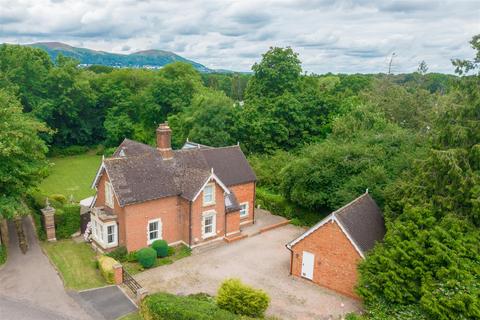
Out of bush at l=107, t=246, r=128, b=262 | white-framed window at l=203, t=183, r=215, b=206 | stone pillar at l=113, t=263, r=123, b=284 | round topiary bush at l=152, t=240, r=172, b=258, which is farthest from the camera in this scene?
white-framed window at l=203, t=183, r=215, b=206

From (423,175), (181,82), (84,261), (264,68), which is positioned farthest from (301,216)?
(181,82)

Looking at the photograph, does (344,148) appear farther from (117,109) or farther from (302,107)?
(117,109)

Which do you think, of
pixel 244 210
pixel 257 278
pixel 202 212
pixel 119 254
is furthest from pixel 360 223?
pixel 119 254

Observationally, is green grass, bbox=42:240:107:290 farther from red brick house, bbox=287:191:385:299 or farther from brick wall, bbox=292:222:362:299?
brick wall, bbox=292:222:362:299

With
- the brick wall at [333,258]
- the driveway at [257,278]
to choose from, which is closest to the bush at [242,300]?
the driveway at [257,278]

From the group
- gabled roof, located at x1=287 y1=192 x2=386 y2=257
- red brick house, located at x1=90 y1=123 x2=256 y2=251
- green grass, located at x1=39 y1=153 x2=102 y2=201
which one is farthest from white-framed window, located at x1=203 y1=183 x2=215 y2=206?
green grass, located at x1=39 y1=153 x2=102 y2=201
